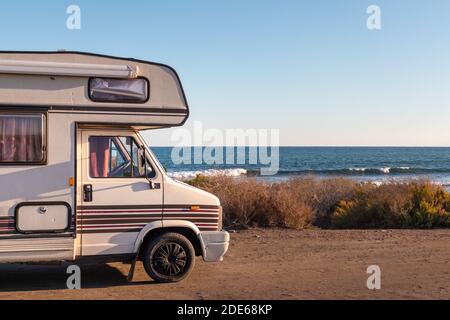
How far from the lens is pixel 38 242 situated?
25.5ft

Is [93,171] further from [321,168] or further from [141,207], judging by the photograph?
[321,168]

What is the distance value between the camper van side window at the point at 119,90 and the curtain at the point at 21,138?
84cm

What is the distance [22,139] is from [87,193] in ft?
3.71

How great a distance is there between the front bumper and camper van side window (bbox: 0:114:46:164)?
8.40 feet

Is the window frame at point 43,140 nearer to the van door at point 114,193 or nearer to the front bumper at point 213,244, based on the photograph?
the van door at point 114,193

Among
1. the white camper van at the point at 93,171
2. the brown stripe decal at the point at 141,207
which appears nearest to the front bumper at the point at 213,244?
the white camper van at the point at 93,171

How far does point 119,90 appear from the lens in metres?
8.16

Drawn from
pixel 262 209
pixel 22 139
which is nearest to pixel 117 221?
pixel 22 139

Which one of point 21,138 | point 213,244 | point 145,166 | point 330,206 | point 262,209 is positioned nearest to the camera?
point 21,138

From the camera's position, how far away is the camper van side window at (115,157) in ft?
27.1

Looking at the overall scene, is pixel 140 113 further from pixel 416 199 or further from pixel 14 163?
pixel 416 199

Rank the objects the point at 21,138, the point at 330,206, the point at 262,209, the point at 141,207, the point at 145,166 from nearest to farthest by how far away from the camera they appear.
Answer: the point at 21,138
the point at 141,207
the point at 145,166
the point at 262,209
the point at 330,206
